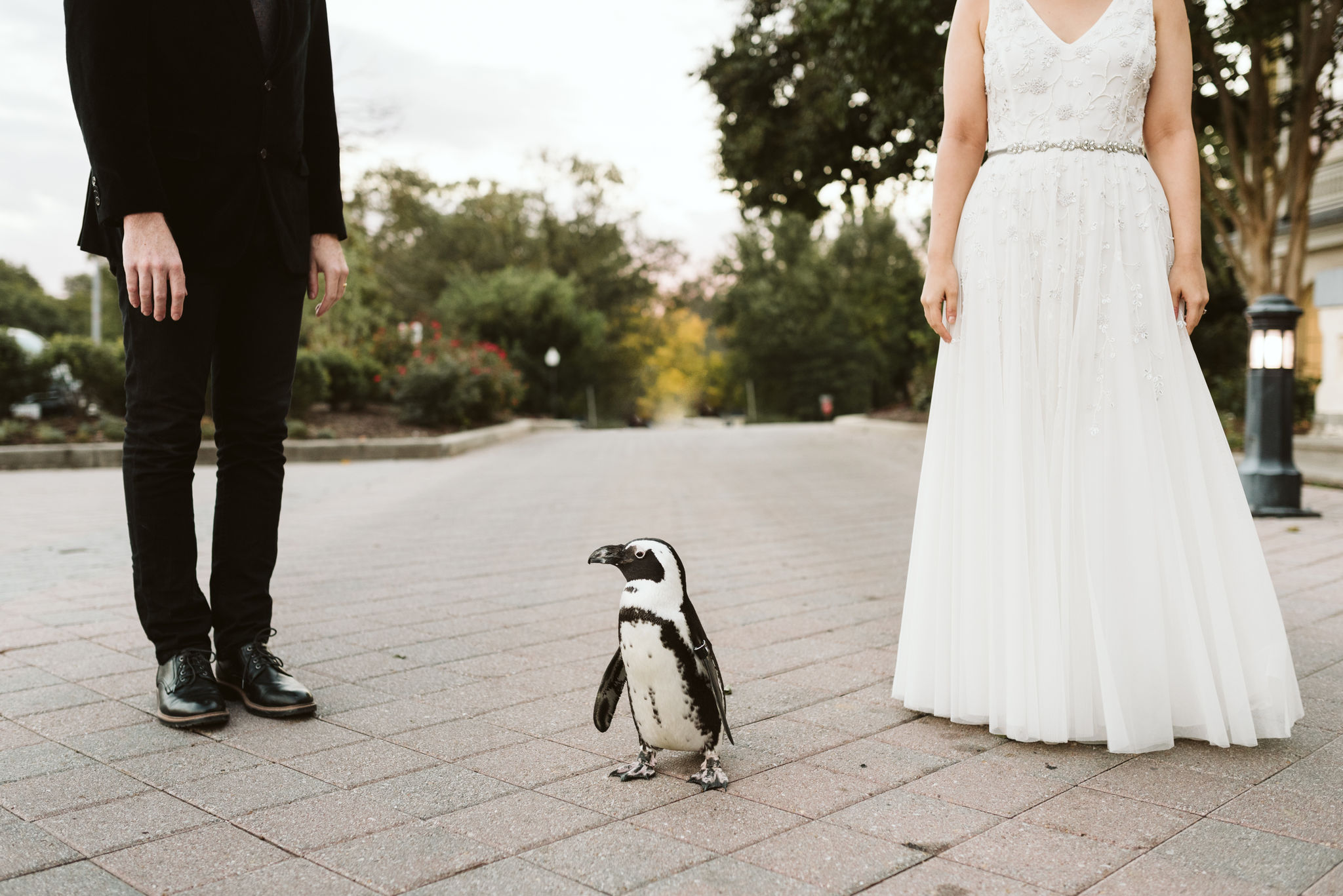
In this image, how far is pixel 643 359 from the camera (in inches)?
2111

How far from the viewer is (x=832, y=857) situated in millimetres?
1835

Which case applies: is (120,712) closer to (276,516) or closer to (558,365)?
(276,516)

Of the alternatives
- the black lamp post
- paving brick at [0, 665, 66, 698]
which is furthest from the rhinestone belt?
the black lamp post

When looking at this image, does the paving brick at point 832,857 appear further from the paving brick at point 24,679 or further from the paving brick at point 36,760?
the paving brick at point 24,679

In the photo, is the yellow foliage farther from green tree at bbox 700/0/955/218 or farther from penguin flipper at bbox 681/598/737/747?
penguin flipper at bbox 681/598/737/747

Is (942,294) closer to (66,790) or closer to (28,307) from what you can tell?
(66,790)

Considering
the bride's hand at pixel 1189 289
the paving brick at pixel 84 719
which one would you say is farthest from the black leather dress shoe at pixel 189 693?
the bride's hand at pixel 1189 289

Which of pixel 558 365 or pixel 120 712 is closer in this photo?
pixel 120 712

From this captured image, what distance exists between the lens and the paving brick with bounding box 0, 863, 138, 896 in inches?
67.3

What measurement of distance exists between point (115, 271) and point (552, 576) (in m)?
2.69

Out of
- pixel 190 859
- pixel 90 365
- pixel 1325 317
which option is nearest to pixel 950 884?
pixel 190 859

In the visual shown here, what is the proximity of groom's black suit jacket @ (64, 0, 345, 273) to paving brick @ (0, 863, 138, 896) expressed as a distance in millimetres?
1507

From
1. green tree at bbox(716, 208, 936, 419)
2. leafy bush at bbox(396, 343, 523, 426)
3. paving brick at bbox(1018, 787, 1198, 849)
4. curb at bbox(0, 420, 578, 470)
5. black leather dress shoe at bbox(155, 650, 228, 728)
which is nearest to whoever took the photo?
paving brick at bbox(1018, 787, 1198, 849)

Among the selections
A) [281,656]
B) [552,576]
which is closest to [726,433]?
[552,576]
